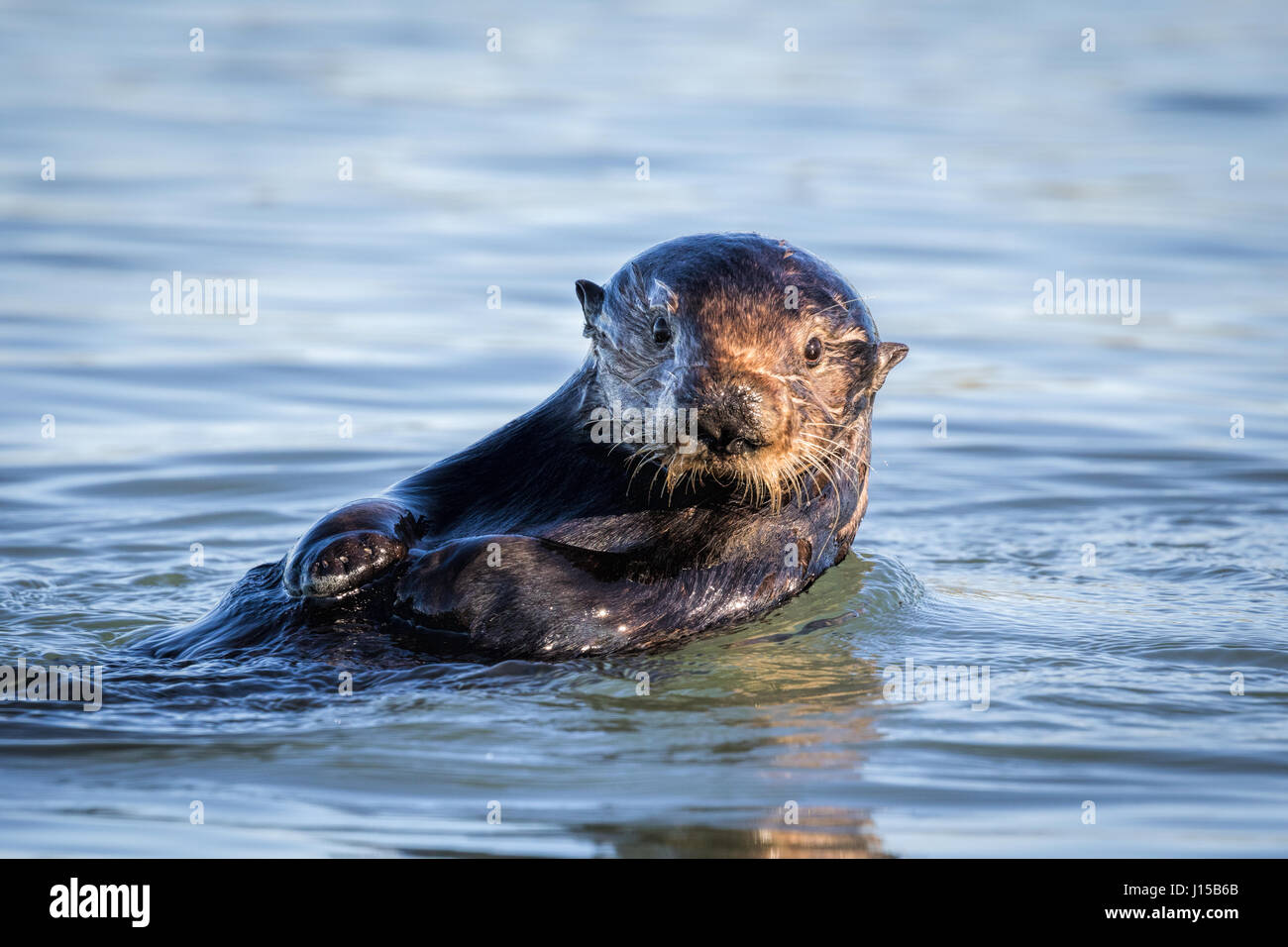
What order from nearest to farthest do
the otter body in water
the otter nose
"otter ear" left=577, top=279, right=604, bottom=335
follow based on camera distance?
1. the otter nose
2. the otter body in water
3. "otter ear" left=577, top=279, right=604, bottom=335

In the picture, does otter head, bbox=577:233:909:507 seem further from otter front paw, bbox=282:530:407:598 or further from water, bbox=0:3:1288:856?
otter front paw, bbox=282:530:407:598

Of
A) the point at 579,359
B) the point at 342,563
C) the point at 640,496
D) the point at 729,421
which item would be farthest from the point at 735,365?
the point at 579,359

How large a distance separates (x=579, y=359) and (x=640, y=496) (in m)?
5.16

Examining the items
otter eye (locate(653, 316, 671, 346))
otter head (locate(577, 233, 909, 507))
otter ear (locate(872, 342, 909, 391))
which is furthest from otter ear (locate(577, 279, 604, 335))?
otter ear (locate(872, 342, 909, 391))

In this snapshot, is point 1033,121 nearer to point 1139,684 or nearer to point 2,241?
point 2,241

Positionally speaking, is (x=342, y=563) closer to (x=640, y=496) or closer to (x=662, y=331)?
(x=640, y=496)

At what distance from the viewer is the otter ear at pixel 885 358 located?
18.1 ft

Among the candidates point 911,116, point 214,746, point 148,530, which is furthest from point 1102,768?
point 911,116

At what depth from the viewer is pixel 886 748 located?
476 centimetres

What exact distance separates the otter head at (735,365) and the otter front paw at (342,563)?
32.3 inches

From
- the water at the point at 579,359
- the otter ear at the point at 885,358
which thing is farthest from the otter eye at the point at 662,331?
the water at the point at 579,359

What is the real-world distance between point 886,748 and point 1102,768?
A: 0.60m

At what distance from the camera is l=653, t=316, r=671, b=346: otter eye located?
511 centimetres

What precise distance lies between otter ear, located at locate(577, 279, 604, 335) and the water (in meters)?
1.16
